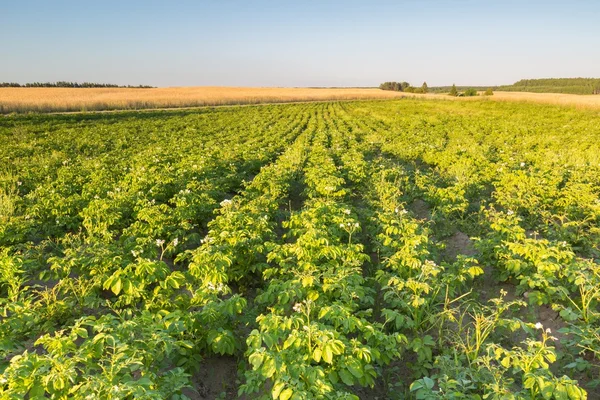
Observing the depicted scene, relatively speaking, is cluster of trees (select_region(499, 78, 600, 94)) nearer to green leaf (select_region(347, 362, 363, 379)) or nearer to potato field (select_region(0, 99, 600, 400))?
potato field (select_region(0, 99, 600, 400))

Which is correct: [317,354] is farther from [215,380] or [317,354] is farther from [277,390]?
[215,380]

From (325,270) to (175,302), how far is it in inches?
75.1

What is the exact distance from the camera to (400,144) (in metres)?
15.6

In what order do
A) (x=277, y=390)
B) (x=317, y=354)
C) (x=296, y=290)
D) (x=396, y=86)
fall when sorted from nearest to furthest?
(x=277, y=390) → (x=317, y=354) → (x=296, y=290) → (x=396, y=86)

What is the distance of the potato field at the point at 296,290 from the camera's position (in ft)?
9.75

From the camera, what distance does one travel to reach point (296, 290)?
13.4 feet

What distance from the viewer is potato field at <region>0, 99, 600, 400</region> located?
117 inches

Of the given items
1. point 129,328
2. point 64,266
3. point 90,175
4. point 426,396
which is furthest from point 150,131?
point 426,396

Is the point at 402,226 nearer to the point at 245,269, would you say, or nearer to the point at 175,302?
the point at 245,269

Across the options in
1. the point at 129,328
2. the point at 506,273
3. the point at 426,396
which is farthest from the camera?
the point at 506,273

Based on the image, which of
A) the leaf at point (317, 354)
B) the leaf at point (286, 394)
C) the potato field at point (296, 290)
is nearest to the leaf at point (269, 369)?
the potato field at point (296, 290)

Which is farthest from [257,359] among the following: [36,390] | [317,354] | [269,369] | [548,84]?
[548,84]

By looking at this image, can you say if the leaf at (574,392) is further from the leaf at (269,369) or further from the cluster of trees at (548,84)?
the cluster of trees at (548,84)

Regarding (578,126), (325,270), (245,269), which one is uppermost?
(578,126)
